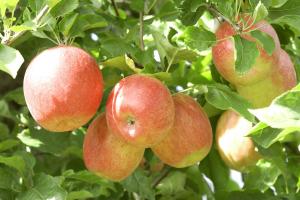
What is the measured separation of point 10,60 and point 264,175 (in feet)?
3.08

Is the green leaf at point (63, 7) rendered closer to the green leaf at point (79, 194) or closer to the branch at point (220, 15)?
the branch at point (220, 15)

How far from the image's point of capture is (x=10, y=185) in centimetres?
177

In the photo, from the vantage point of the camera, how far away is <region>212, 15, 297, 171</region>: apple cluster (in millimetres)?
1587

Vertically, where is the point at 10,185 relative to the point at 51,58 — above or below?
below

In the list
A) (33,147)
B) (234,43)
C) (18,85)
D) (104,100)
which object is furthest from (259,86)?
(18,85)

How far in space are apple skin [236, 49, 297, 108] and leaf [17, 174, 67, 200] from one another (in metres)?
0.51

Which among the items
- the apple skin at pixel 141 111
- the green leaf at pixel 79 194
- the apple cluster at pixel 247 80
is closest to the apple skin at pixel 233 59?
the apple cluster at pixel 247 80

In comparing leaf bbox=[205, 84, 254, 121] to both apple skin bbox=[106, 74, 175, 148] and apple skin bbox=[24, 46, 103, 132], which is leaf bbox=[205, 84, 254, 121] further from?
apple skin bbox=[24, 46, 103, 132]

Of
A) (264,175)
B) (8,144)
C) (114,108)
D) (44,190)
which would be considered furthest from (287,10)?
(8,144)

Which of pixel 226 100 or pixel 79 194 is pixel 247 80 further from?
pixel 79 194

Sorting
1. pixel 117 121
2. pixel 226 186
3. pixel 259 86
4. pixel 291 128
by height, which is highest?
pixel 291 128

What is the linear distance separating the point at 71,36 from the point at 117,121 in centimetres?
30

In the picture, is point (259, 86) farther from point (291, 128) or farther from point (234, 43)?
point (291, 128)

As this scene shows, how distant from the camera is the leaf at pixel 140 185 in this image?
6.59 ft
